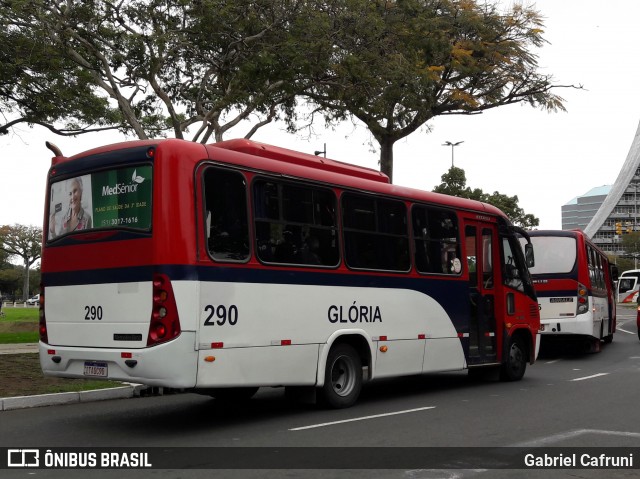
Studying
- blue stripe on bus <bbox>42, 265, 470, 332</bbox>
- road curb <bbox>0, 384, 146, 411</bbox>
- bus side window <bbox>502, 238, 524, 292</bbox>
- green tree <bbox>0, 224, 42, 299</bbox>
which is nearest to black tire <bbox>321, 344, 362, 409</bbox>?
blue stripe on bus <bbox>42, 265, 470, 332</bbox>

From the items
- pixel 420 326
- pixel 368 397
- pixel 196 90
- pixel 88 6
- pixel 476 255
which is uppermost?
pixel 88 6

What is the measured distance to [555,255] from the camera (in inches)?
762

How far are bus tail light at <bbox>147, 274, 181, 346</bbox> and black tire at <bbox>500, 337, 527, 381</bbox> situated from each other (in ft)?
23.8

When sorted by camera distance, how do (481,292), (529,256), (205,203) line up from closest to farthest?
(205,203) → (481,292) → (529,256)

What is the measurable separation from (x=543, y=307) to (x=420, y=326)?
8073 mm

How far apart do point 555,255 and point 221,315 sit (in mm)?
12390

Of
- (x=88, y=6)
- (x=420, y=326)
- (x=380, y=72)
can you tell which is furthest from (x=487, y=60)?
(x=420, y=326)

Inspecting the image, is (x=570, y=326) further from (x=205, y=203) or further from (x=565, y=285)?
(x=205, y=203)

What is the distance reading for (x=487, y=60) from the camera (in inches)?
1006

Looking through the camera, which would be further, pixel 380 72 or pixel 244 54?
pixel 380 72

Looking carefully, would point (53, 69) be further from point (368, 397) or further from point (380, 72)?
point (368, 397)

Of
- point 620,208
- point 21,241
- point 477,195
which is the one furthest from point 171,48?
point 620,208

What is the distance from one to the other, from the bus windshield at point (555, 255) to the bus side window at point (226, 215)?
1156 centimetres

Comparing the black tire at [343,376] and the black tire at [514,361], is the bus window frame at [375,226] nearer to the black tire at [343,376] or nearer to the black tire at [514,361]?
the black tire at [343,376]
